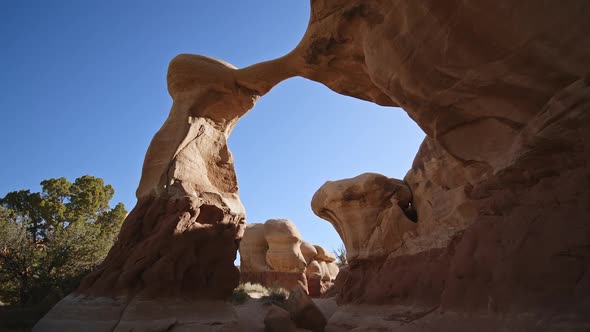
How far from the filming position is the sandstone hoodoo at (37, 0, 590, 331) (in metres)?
3.77

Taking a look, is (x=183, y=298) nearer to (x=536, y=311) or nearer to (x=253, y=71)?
(x=536, y=311)

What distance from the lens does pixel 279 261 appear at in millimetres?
18125

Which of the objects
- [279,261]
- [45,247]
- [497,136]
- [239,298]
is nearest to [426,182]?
[497,136]

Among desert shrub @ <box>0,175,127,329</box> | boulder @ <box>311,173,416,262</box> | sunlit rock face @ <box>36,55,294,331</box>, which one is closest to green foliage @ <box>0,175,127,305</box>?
desert shrub @ <box>0,175,127,329</box>

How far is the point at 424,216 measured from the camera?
810cm

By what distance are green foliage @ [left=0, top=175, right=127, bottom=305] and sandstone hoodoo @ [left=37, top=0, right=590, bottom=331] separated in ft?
19.1

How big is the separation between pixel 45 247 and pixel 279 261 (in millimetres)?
10622

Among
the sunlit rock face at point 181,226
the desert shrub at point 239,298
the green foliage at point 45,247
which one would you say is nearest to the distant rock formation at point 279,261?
the desert shrub at point 239,298

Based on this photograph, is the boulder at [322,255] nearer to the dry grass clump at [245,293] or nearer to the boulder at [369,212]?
the dry grass clump at [245,293]

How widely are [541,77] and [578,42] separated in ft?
1.72

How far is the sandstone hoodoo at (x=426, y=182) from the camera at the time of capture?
3768 millimetres

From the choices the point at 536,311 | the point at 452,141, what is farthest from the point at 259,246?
the point at 536,311

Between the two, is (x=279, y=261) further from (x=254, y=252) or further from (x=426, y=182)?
(x=426, y=182)

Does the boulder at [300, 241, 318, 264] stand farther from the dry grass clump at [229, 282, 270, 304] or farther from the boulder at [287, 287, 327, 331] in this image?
the boulder at [287, 287, 327, 331]
